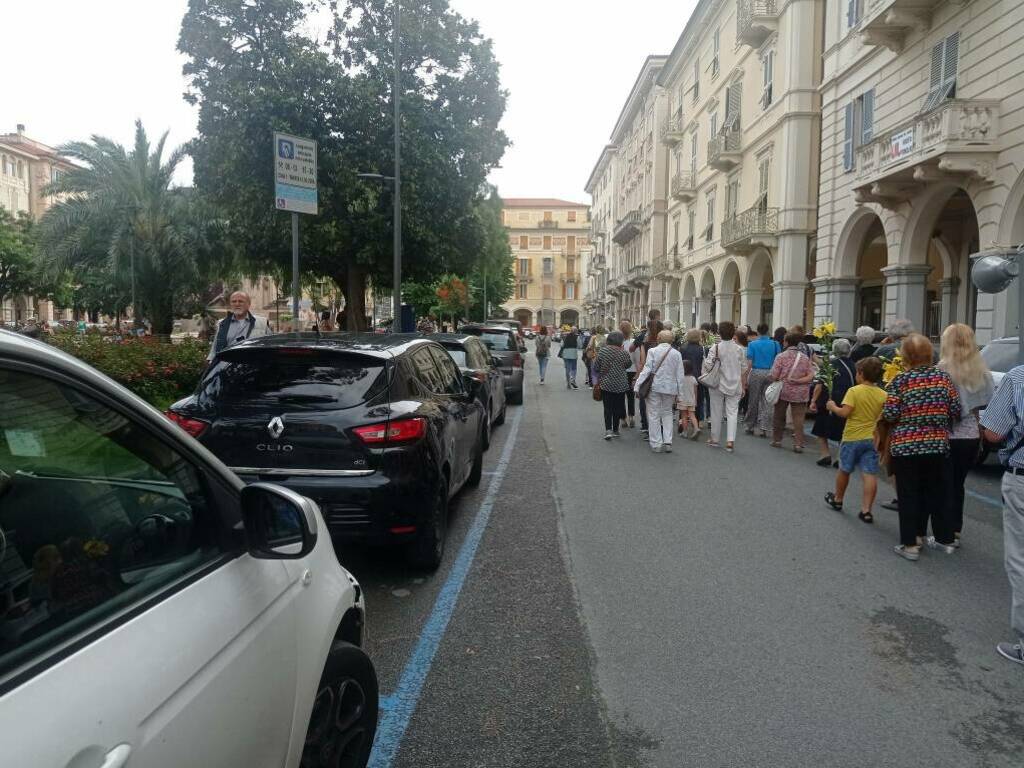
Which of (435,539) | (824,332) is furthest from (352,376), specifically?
(824,332)

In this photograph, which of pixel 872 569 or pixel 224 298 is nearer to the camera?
pixel 872 569

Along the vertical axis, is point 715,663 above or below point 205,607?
below

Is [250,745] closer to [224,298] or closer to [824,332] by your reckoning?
[824,332]

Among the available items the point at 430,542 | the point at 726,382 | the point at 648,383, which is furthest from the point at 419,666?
the point at 726,382

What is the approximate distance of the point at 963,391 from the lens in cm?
614

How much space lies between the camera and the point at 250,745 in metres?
1.86

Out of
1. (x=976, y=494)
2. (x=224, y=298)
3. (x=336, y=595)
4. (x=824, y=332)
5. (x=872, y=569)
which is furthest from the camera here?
(x=224, y=298)

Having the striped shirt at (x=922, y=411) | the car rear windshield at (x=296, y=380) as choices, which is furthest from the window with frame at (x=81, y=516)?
the striped shirt at (x=922, y=411)

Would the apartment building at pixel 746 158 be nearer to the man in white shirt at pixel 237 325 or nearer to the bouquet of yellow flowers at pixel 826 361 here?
the bouquet of yellow flowers at pixel 826 361

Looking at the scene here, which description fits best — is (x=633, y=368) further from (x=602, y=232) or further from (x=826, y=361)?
(x=602, y=232)

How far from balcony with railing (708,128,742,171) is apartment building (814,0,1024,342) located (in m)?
6.65

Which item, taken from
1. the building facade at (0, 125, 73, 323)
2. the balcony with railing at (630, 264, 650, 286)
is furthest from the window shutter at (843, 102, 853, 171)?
the building facade at (0, 125, 73, 323)

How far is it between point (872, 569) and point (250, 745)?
16.6 feet

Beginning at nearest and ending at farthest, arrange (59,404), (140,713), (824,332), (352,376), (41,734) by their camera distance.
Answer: (41,734), (140,713), (59,404), (352,376), (824,332)
